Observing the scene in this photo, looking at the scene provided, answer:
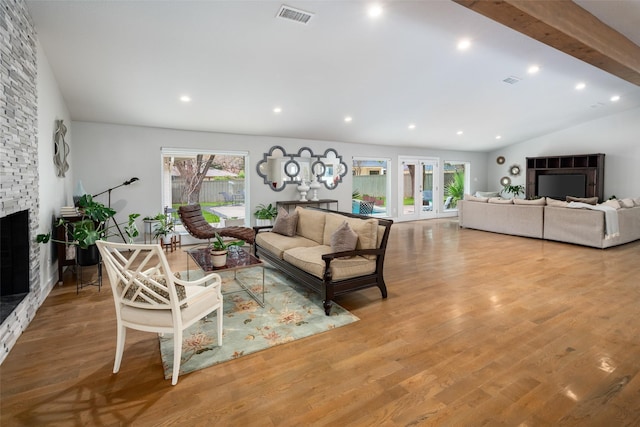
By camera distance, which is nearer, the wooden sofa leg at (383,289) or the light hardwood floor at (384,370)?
the light hardwood floor at (384,370)

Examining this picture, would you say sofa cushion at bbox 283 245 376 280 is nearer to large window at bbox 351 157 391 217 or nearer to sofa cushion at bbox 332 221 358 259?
sofa cushion at bbox 332 221 358 259

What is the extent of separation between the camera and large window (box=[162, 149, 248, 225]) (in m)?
6.65

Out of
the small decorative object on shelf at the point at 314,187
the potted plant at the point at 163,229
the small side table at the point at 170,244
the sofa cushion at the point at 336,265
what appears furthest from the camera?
the small decorative object on shelf at the point at 314,187

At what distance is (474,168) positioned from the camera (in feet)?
37.9

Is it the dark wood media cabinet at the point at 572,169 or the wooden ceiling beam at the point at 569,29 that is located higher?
the wooden ceiling beam at the point at 569,29

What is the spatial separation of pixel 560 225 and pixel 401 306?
513 cm

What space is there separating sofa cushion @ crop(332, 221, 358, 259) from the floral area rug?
0.60 metres

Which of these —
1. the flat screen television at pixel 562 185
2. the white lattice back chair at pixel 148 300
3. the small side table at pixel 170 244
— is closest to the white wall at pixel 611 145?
the flat screen television at pixel 562 185

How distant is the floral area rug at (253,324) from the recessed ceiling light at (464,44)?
3.72 m

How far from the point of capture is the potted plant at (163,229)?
5969mm

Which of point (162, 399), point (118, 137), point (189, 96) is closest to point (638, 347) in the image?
point (162, 399)

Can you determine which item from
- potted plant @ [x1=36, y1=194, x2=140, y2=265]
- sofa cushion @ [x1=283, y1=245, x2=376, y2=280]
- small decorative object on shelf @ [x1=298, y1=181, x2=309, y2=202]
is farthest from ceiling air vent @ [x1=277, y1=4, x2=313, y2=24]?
small decorative object on shelf @ [x1=298, y1=181, x2=309, y2=202]

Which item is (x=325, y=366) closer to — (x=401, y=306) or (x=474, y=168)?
(x=401, y=306)

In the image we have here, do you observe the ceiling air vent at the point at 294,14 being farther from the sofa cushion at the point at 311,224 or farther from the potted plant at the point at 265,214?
the potted plant at the point at 265,214
